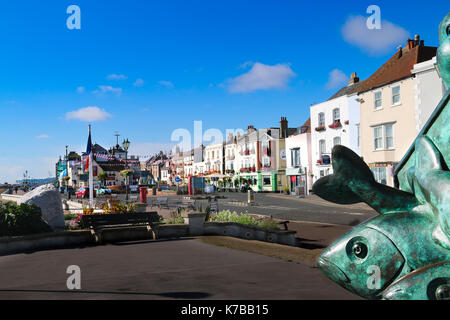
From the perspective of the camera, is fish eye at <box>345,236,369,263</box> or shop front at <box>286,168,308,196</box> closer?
fish eye at <box>345,236,369,263</box>

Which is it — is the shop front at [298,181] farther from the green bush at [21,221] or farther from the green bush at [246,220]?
the green bush at [21,221]

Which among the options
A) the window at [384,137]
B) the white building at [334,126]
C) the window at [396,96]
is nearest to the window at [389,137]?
the window at [384,137]

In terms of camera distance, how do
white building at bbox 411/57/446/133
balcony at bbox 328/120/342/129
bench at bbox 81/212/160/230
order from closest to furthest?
bench at bbox 81/212/160/230 < white building at bbox 411/57/446/133 < balcony at bbox 328/120/342/129

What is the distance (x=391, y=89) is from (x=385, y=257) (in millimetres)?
28754

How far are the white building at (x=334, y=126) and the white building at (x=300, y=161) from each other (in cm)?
131

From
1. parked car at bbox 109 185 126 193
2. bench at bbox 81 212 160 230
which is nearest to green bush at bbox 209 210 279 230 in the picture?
bench at bbox 81 212 160 230

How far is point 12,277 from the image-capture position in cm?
766

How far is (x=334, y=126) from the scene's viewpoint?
38031 millimetres

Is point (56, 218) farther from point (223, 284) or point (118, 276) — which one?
point (223, 284)

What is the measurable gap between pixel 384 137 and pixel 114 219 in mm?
23509

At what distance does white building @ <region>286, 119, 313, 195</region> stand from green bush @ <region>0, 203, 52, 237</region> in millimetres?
32492

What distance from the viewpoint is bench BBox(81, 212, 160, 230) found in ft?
39.8

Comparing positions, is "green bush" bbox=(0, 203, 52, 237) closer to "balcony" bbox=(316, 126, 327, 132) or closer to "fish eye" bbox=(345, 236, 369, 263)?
"fish eye" bbox=(345, 236, 369, 263)

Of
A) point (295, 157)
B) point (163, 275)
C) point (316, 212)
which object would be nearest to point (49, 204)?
point (163, 275)
